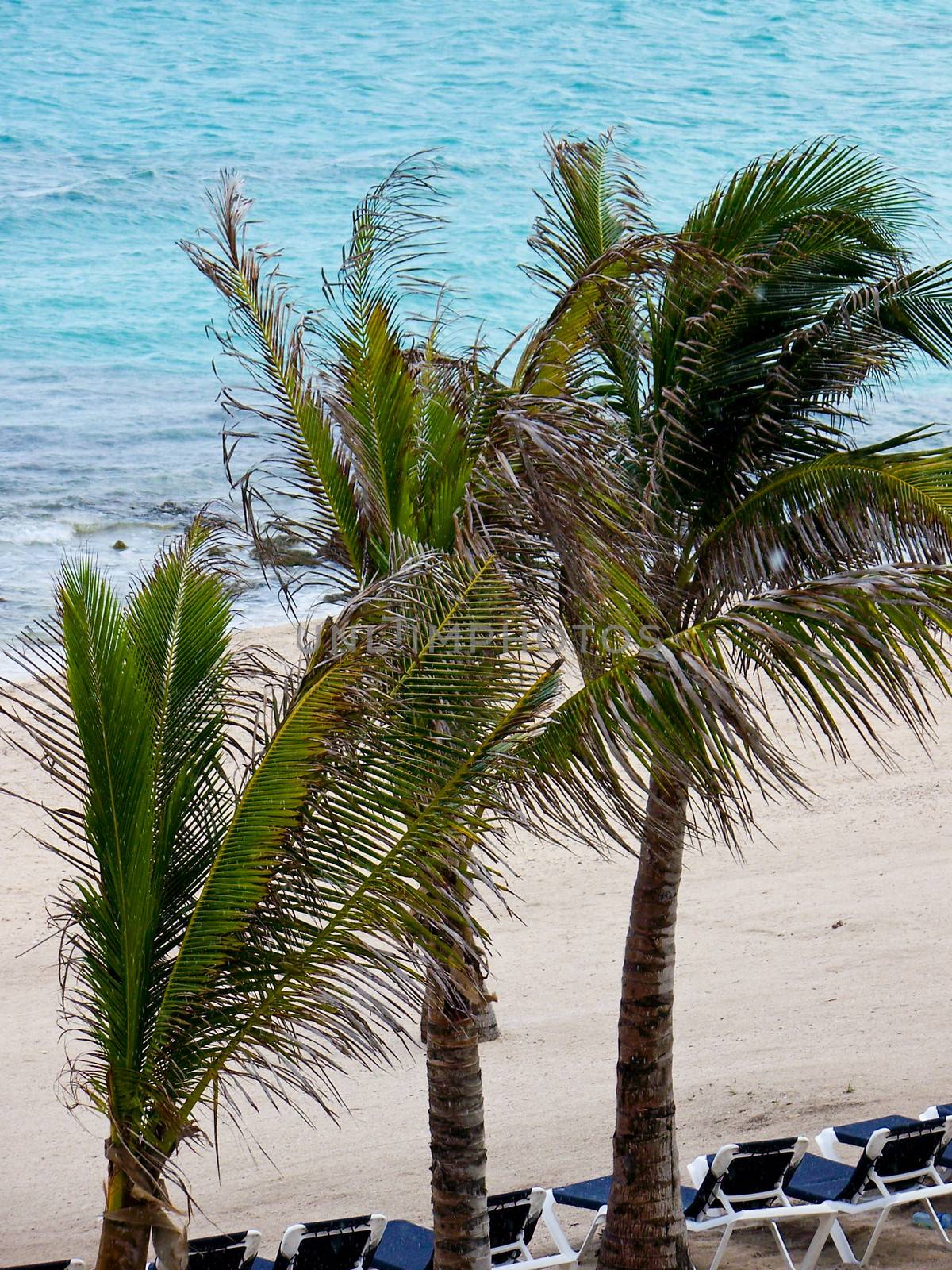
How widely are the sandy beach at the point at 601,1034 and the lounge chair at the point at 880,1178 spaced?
0.20 m

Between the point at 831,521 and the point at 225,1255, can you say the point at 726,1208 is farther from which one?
the point at 831,521

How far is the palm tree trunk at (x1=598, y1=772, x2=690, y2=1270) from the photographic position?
6.32 m

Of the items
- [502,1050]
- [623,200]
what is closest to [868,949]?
[502,1050]

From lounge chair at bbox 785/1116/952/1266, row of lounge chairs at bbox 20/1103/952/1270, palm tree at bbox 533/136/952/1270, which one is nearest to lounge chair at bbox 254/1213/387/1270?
row of lounge chairs at bbox 20/1103/952/1270

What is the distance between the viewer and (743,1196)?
23.1ft

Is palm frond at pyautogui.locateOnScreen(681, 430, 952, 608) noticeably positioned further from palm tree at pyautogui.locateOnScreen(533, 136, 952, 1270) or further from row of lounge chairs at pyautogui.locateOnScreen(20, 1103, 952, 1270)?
row of lounge chairs at pyautogui.locateOnScreen(20, 1103, 952, 1270)

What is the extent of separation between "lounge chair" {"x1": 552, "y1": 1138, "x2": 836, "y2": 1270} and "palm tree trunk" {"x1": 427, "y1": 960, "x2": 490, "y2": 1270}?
1.86 meters

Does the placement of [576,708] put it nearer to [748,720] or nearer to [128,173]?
Answer: [748,720]

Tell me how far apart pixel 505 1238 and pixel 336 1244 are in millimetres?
862

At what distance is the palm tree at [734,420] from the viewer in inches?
208

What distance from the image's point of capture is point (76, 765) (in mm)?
4105

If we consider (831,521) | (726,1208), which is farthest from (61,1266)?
(831,521)

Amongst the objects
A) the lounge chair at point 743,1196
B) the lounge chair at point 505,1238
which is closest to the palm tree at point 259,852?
the lounge chair at point 505,1238

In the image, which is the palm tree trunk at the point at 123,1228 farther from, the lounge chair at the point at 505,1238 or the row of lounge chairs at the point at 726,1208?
the lounge chair at the point at 505,1238
